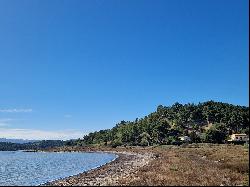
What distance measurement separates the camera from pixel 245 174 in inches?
1983

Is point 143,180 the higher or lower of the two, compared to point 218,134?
lower

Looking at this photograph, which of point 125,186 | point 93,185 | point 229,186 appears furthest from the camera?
point 93,185

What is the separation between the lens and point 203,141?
188 meters

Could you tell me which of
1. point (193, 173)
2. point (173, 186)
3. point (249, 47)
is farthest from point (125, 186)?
point (249, 47)

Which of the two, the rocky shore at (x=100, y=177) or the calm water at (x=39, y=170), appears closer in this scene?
the rocky shore at (x=100, y=177)

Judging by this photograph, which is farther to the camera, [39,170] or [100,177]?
[39,170]

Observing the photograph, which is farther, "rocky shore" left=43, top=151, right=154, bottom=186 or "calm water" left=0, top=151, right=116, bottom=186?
"calm water" left=0, top=151, right=116, bottom=186

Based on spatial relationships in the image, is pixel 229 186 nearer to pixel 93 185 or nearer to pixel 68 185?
pixel 93 185

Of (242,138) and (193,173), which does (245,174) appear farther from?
(242,138)

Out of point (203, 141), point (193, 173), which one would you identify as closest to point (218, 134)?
point (203, 141)

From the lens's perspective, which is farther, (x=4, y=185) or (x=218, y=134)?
(x=218, y=134)

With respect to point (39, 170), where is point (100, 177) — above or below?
below

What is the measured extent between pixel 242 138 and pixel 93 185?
157 m

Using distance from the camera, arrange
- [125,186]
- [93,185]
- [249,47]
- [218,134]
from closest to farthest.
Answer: [249,47], [125,186], [93,185], [218,134]
